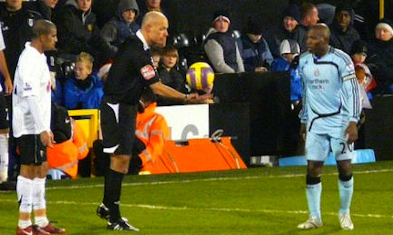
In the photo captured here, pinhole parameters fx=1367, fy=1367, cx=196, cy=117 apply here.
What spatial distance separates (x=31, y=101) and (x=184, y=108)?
7.26 metres

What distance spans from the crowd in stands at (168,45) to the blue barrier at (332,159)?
3.11 ft

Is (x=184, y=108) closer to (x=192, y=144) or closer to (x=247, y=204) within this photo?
(x=192, y=144)

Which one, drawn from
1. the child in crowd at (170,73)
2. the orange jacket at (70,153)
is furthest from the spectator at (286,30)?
the orange jacket at (70,153)

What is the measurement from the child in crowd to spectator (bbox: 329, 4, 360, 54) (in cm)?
368

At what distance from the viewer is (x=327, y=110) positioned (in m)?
12.8

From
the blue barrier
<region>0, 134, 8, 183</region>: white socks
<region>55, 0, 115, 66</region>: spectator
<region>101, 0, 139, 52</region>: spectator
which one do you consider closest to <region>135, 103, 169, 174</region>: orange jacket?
<region>55, 0, 115, 66</region>: spectator

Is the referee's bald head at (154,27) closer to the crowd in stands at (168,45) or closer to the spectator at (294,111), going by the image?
the crowd in stands at (168,45)

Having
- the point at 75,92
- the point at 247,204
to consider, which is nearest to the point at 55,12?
the point at 75,92

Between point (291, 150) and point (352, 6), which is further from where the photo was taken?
point (352, 6)

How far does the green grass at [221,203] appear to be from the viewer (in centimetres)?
1320

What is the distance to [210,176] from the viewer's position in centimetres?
1816

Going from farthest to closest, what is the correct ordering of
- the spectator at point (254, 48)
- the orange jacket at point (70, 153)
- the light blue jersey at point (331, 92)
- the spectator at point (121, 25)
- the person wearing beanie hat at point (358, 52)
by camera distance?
1. the person wearing beanie hat at point (358, 52)
2. the spectator at point (254, 48)
3. the spectator at point (121, 25)
4. the orange jacket at point (70, 153)
5. the light blue jersey at point (331, 92)

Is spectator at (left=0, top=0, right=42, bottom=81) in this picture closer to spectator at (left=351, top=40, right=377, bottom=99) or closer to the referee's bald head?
the referee's bald head

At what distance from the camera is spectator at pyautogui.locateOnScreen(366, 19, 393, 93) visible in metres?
22.2
